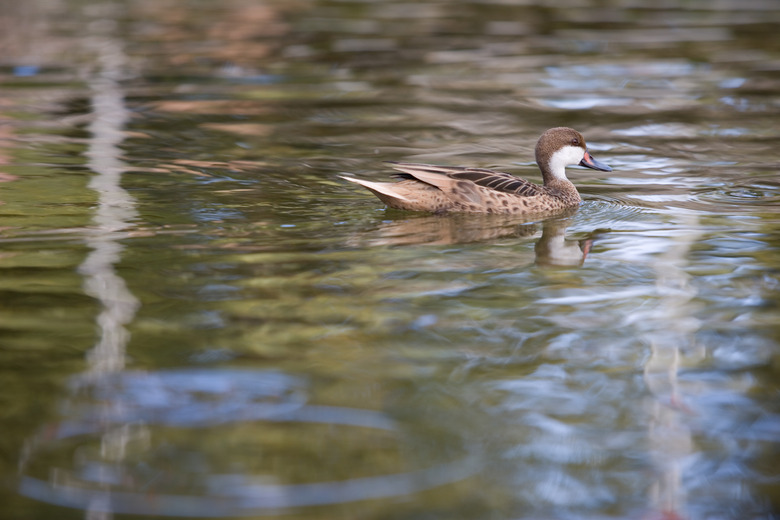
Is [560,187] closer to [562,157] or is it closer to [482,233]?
[562,157]

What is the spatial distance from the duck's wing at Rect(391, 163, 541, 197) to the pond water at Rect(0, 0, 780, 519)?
268mm

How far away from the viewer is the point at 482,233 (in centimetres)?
780

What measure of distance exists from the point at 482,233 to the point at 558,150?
149cm

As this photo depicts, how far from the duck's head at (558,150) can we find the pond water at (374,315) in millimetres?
404

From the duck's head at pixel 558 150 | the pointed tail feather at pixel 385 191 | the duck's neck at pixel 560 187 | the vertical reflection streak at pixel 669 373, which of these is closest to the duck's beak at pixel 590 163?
the duck's head at pixel 558 150

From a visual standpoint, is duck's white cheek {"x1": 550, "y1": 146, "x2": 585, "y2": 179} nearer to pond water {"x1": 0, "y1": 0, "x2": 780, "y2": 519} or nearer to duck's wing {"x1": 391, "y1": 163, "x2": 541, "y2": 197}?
pond water {"x1": 0, "y1": 0, "x2": 780, "y2": 519}

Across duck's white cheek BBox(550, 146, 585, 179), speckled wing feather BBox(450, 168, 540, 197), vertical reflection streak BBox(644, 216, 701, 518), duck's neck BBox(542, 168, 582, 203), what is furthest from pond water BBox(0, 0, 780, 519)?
duck's white cheek BBox(550, 146, 585, 179)

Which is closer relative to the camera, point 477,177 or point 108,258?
point 108,258

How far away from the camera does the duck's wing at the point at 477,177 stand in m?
8.09

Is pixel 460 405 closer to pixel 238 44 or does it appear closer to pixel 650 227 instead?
pixel 650 227

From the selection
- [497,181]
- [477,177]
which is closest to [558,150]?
[497,181]

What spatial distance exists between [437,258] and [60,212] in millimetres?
2793

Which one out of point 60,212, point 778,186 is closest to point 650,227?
point 778,186

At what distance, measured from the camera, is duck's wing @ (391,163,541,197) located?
8094 mm
